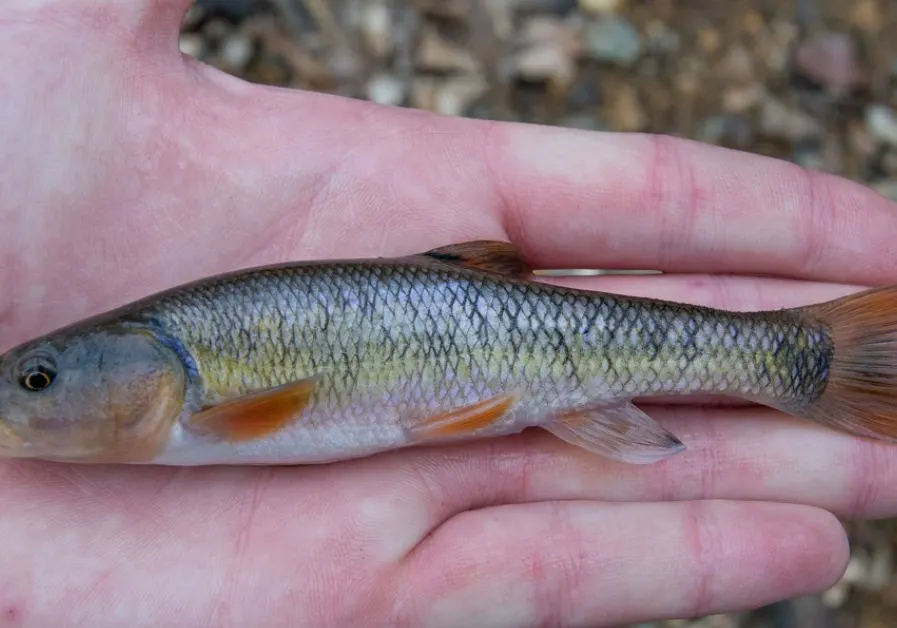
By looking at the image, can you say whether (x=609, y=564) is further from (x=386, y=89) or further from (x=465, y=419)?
(x=386, y=89)

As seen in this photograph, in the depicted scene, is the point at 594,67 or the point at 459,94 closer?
the point at 459,94

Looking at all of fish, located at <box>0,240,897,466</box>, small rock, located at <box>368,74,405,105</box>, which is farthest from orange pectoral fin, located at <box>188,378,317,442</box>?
small rock, located at <box>368,74,405,105</box>

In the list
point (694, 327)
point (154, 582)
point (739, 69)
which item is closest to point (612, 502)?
point (694, 327)

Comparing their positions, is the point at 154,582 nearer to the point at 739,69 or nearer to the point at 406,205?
the point at 406,205

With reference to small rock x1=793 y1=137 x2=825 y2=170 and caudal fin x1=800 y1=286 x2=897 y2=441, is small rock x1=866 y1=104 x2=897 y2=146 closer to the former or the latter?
small rock x1=793 y1=137 x2=825 y2=170

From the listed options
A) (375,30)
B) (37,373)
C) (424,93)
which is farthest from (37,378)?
(375,30)
